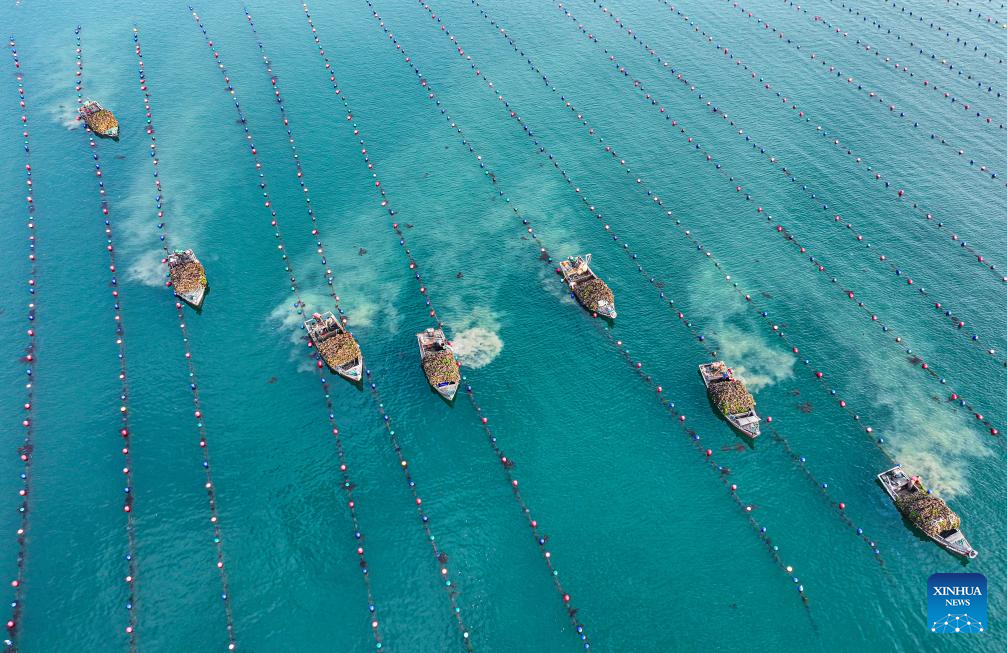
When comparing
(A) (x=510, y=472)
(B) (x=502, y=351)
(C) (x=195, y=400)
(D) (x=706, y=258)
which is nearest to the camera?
(A) (x=510, y=472)

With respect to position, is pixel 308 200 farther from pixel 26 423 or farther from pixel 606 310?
pixel 606 310

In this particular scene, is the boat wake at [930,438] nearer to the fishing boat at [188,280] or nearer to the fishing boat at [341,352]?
the fishing boat at [341,352]

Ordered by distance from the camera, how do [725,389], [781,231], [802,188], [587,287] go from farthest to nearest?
[802,188] < [781,231] < [587,287] < [725,389]

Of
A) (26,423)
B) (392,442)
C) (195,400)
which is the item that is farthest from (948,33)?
(26,423)

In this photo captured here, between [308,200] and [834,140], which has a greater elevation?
[834,140]

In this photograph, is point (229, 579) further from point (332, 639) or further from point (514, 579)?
point (514, 579)

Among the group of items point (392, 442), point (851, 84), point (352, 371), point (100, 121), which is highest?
point (851, 84)

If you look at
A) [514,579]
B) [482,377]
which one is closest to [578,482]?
[514,579]

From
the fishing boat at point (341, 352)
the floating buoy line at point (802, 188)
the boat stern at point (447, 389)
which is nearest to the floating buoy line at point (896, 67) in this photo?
the floating buoy line at point (802, 188)

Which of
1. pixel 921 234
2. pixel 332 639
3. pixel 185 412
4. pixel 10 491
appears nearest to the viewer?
pixel 332 639
